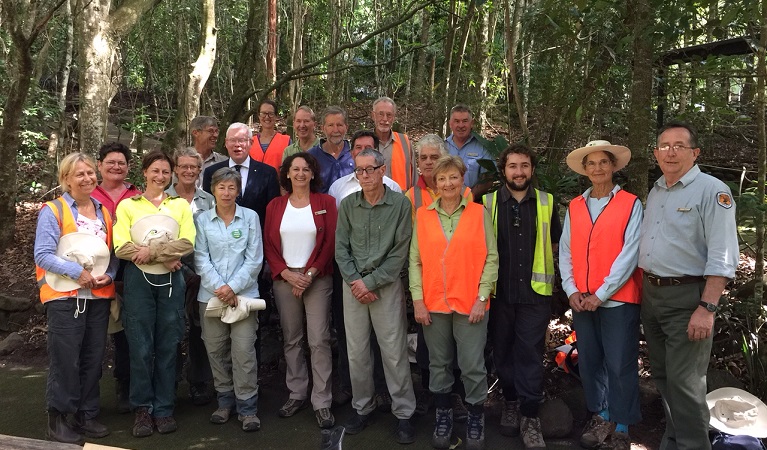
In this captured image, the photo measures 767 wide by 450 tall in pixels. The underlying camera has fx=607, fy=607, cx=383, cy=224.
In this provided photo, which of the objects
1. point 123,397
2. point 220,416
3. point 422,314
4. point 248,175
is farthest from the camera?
point 248,175

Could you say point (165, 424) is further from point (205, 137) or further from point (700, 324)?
point (700, 324)

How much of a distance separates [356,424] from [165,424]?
4.13 feet

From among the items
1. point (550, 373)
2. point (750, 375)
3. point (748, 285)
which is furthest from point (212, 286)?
point (748, 285)

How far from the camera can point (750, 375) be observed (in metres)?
4.06

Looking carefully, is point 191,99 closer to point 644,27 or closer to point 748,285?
point 644,27

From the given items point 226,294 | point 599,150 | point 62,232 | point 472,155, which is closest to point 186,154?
point 62,232

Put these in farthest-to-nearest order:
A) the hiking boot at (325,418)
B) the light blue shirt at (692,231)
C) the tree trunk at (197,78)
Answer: the tree trunk at (197,78)
the hiking boot at (325,418)
the light blue shirt at (692,231)

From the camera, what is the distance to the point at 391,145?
15.1 ft

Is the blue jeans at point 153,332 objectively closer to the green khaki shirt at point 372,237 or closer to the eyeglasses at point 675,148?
the green khaki shirt at point 372,237

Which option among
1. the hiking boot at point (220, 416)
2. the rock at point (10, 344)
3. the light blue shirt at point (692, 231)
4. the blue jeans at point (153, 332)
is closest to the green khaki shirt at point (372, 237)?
the blue jeans at point (153, 332)

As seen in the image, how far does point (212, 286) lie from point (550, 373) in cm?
256

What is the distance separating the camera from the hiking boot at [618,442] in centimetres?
362

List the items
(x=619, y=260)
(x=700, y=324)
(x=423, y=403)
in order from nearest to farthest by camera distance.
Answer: (x=700, y=324)
(x=619, y=260)
(x=423, y=403)

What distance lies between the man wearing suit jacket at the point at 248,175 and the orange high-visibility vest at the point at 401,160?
0.90 meters
